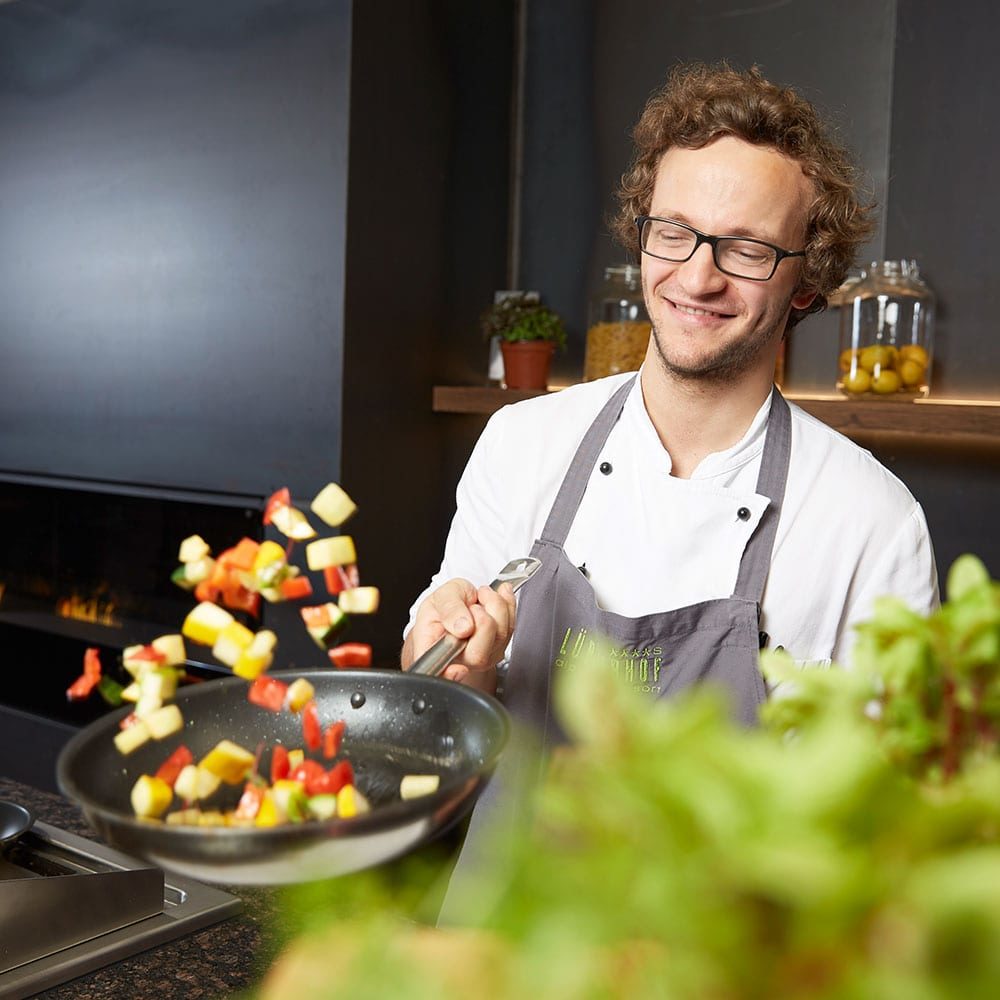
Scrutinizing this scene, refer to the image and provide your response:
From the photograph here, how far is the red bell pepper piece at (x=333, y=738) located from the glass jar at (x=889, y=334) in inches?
68.4

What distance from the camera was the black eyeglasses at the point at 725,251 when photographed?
152 cm

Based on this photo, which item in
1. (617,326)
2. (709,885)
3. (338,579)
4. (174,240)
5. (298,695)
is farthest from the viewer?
(174,240)

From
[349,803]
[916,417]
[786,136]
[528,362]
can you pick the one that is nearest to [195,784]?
[349,803]

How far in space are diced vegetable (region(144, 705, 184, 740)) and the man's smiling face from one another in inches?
36.2

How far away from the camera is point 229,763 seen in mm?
801

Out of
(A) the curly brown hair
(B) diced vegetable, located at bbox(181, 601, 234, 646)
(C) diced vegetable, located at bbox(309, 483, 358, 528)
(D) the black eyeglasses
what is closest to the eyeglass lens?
(D) the black eyeglasses

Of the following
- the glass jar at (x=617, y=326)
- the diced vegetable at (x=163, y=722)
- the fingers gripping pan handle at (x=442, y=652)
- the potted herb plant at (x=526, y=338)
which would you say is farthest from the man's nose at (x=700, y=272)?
the potted herb plant at (x=526, y=338)

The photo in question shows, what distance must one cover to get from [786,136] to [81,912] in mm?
1274

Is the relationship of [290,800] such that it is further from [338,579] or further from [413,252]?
[413,252]

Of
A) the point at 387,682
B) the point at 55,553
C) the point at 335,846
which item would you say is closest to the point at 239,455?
the point at 55,553

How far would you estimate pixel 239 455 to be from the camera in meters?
2.92

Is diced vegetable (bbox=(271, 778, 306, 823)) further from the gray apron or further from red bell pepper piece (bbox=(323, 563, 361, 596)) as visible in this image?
the gray apron

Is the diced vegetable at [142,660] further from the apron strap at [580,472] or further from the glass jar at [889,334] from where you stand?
the glass jar at [889,334]

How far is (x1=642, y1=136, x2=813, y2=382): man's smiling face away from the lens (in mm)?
1523
